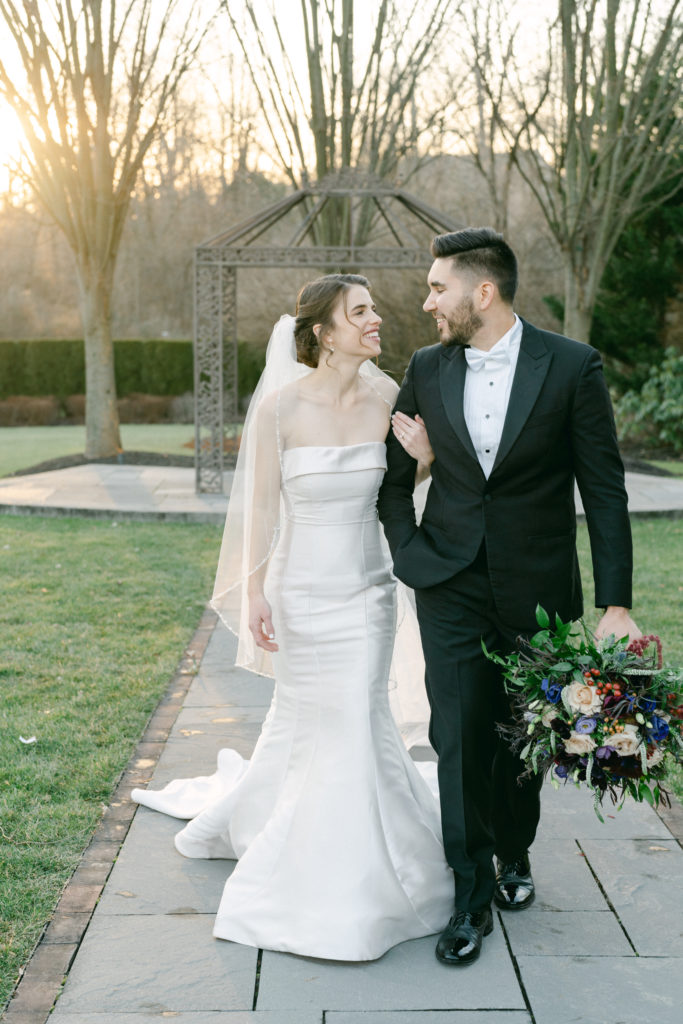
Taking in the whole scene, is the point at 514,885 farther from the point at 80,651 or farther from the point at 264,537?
the point at 80,651

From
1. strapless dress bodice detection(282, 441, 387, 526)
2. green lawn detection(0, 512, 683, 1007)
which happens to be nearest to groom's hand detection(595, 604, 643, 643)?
strapless dress bodice detection(282, 441, 387, 526)

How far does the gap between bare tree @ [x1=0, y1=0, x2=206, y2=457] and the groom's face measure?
521 inches

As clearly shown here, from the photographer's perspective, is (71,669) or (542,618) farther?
(71,669)

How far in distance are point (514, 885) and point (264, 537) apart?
146 centimetres

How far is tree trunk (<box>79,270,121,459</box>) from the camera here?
16.7 m

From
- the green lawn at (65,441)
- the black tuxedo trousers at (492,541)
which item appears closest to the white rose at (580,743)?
the black tuxedo trousers at (492,541)

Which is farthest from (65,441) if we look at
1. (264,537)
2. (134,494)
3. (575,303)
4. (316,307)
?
(316,307)

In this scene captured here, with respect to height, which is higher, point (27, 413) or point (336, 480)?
point (336, 480)

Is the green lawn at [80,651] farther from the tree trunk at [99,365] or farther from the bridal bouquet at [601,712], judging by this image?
the tree trunk at [99,365]

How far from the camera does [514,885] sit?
11.4ft

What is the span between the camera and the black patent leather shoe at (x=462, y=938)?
3078 millimetres

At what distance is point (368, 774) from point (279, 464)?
42.9 inches

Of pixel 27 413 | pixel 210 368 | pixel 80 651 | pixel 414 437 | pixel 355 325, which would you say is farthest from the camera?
pixel 27 413

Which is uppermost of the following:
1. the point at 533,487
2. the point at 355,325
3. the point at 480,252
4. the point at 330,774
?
the point at 480,252
